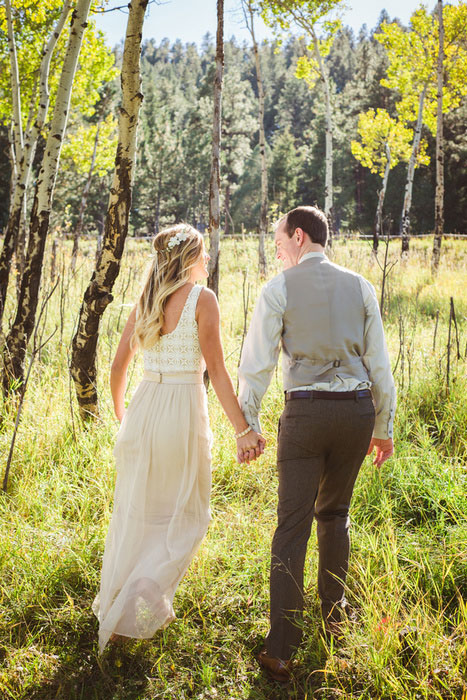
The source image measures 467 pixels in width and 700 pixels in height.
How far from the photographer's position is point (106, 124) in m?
18.1

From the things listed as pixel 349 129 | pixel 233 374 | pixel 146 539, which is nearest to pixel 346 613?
pixel 146 539

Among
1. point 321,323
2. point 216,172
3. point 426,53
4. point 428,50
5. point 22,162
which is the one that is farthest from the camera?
point 426,53

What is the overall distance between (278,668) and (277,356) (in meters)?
1.40

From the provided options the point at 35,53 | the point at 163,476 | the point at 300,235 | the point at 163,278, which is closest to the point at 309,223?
the point at 300,235

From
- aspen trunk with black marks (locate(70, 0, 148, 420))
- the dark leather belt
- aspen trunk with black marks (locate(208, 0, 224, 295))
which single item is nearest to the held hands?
the dark leather belt

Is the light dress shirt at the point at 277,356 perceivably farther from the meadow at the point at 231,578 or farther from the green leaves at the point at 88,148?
the green leaves at the point at 88,148

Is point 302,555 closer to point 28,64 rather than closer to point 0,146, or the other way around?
point 28,64

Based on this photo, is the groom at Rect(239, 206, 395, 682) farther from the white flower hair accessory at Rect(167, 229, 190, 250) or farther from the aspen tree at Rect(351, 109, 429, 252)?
the aspen tree at Rect(351, 109, 429, 252)

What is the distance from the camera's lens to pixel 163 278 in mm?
2609

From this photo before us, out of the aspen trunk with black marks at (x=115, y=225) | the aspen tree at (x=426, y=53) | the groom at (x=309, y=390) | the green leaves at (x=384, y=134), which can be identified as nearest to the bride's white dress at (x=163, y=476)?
the groom at (x=309, y=390)

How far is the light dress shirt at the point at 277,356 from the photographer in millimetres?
2320

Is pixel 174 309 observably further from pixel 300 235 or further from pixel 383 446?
pixel 383 446

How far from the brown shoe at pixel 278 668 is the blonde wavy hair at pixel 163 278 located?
1.58 metres

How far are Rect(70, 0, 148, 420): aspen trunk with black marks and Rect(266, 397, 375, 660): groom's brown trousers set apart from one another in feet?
7.76
